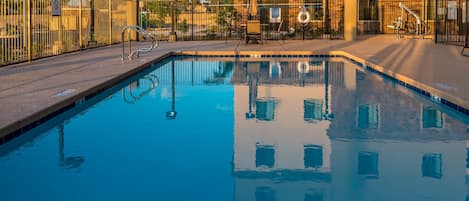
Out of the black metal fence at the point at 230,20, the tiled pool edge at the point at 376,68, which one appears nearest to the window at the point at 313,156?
the tiled pool edge at the point at 376,68

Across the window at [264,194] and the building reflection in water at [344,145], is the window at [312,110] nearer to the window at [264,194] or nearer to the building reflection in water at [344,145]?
the building reflection in water at [344,145]

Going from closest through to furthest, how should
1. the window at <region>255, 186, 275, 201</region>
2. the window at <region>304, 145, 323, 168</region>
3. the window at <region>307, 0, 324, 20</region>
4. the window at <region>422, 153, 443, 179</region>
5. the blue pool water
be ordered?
the window at <region>255, 186, 275, 201</region> → the blue pool water → the window at <region>422, 153, 443, 179</region> → the window at <region>304, 145, 323, 168</region> → the window at <region>307, 0, 324, 20</region>

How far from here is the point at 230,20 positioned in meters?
22.1

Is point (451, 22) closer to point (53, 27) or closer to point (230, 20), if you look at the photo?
point (230, 20)

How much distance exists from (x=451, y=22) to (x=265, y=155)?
51.2 feet

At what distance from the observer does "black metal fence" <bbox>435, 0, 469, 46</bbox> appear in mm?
16520

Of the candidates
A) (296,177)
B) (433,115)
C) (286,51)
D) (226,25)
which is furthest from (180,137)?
(226,25)

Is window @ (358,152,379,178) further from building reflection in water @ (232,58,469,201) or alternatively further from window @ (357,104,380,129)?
window @ (357,104,380,129)

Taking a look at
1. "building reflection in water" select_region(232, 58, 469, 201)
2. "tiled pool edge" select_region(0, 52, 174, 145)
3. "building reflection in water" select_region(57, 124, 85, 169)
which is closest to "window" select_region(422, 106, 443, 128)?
"building reflection in water" select_region(232, 58, 469, 201)

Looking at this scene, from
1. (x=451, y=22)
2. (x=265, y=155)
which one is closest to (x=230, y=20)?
(x=451, y=22)

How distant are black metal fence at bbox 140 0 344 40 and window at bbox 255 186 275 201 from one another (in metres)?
16.8

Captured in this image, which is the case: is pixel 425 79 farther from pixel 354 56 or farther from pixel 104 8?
pixel 104 8

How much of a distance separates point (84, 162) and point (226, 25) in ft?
56.0

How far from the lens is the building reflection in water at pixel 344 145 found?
4348 mm
